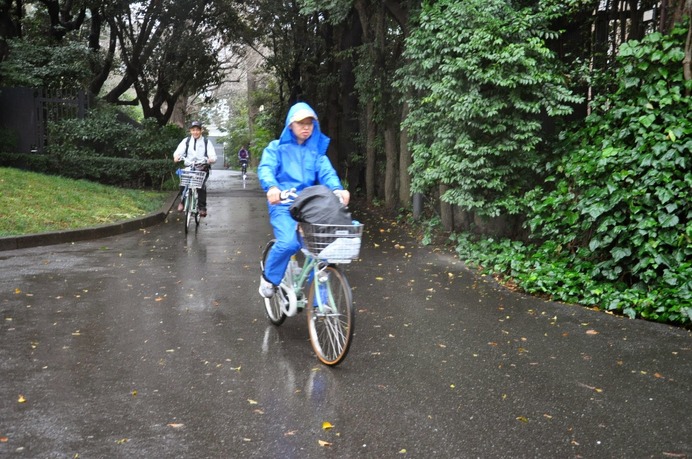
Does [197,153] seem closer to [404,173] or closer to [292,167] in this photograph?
[404,173]

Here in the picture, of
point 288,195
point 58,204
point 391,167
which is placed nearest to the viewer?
point 288,195

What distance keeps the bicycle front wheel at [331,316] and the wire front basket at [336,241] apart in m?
0.20

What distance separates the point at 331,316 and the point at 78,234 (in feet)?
26.7

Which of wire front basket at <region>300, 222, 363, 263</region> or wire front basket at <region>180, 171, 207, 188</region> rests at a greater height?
wire front basket at <region>180, 171, 207, 188</region>

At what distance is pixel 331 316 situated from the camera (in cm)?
560

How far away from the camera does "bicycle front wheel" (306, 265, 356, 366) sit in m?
5.40

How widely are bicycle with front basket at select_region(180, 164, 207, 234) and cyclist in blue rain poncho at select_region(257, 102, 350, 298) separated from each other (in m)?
7.57

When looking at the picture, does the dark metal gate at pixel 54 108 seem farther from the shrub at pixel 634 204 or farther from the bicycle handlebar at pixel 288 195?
the bicycle handlebar at pixel 288 195

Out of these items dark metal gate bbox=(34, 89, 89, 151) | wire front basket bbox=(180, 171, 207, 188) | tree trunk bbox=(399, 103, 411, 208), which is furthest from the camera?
dark metal gate bbox=(34, 89, 89, 151)

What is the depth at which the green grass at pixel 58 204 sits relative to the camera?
1287 centimetres

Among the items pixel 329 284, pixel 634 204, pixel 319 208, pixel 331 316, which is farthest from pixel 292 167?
pixel 634 204

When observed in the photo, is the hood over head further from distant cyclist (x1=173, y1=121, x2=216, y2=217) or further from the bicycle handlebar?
distant cyclist (x1=173, y1=121, x2=216, y2=217)

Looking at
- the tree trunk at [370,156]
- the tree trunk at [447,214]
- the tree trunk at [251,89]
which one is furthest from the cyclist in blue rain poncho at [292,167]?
the tree trunk at [251,89]

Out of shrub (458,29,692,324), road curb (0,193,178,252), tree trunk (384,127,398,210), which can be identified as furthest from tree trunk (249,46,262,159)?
shrub (458,29,692,324)
